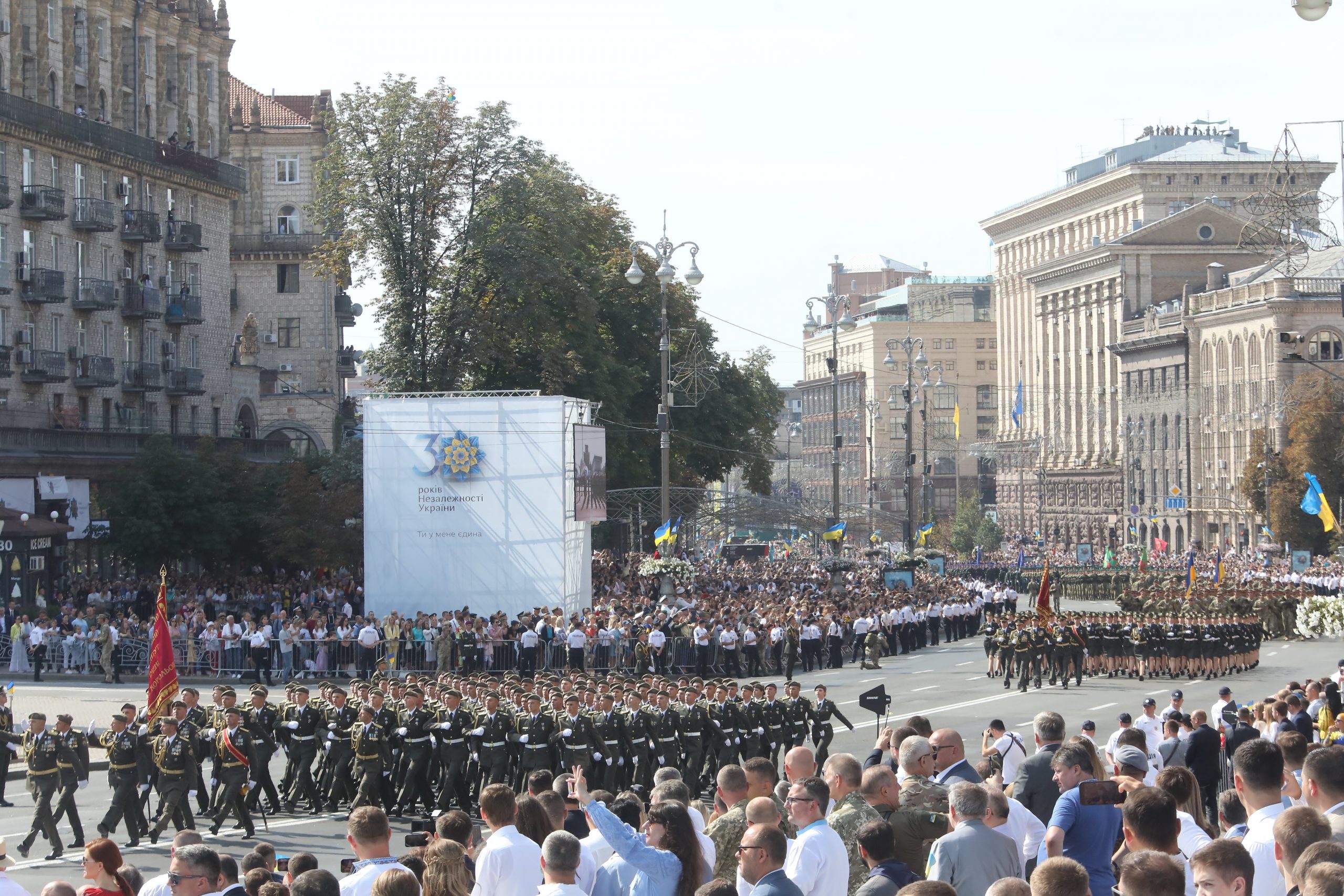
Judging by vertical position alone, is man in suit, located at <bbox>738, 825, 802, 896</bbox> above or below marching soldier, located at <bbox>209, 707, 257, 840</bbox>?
above

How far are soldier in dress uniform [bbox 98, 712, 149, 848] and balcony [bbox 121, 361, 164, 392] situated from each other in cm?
3839

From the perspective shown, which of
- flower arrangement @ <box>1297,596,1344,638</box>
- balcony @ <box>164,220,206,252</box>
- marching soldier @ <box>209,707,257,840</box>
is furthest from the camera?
balcony @ <box>164,220,206,252</box>

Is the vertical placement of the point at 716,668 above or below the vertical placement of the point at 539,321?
below

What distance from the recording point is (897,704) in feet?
Answer: 101

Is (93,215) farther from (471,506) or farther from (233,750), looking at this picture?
(233,750)

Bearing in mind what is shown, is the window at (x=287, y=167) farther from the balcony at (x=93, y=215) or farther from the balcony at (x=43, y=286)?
the balcony at (x=43, y=286)

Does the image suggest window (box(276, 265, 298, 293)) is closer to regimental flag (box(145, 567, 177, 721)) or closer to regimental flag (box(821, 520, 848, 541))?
regimental flag (box(821, 520, 848, 541))

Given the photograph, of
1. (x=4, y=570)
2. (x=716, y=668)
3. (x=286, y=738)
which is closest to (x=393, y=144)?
(x=4, y=570)

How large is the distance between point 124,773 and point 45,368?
113 ft

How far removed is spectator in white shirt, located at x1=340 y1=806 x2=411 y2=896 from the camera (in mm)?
8773

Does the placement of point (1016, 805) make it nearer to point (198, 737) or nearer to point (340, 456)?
point (198, 737)

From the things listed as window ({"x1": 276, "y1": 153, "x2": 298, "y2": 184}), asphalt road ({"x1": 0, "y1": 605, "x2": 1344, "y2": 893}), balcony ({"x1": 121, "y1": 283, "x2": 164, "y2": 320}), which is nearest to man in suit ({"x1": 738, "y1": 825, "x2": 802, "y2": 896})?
asphalt road ({"x1": 0, "y1": 605, "x2": 1344, "y2": 893})

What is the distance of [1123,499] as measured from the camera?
117 m

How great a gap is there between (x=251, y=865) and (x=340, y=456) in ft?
129
